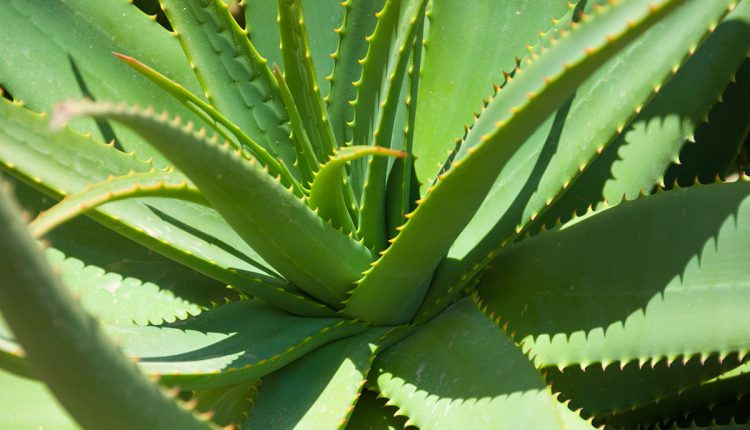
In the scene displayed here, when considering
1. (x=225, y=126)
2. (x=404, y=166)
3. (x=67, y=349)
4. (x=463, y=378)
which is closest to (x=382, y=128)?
(x=404, y=166)

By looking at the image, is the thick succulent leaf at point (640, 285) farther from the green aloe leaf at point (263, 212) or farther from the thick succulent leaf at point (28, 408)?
the thick succulent leaf at point (28, 408)

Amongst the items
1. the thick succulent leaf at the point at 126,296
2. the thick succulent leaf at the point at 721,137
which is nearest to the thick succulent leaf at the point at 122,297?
the thick succulent leaf at the point at 126,296

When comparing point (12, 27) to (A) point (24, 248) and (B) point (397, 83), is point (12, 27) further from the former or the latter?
(A) point (24, 248)

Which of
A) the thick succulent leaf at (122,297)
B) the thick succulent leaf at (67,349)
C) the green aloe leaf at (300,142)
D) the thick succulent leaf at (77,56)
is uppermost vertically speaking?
the thick succulent leaf at (77,56)

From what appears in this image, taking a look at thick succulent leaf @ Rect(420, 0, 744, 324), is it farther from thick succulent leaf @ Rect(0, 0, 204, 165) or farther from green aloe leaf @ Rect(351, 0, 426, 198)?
thick succulent leaf @ Rect(0, 0, 204, 165)

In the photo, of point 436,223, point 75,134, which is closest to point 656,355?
point 436,223

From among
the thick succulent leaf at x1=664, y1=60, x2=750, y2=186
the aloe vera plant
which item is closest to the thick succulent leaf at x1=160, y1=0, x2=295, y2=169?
the aloe vera plant

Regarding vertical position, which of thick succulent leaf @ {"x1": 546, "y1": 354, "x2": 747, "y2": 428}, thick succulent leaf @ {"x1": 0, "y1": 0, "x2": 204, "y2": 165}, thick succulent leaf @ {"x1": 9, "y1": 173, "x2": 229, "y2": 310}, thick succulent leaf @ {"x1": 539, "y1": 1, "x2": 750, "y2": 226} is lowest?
thick succulent leaf @ {"x1": 546, "y1": 354, "x2": 747, "y2": 428}
